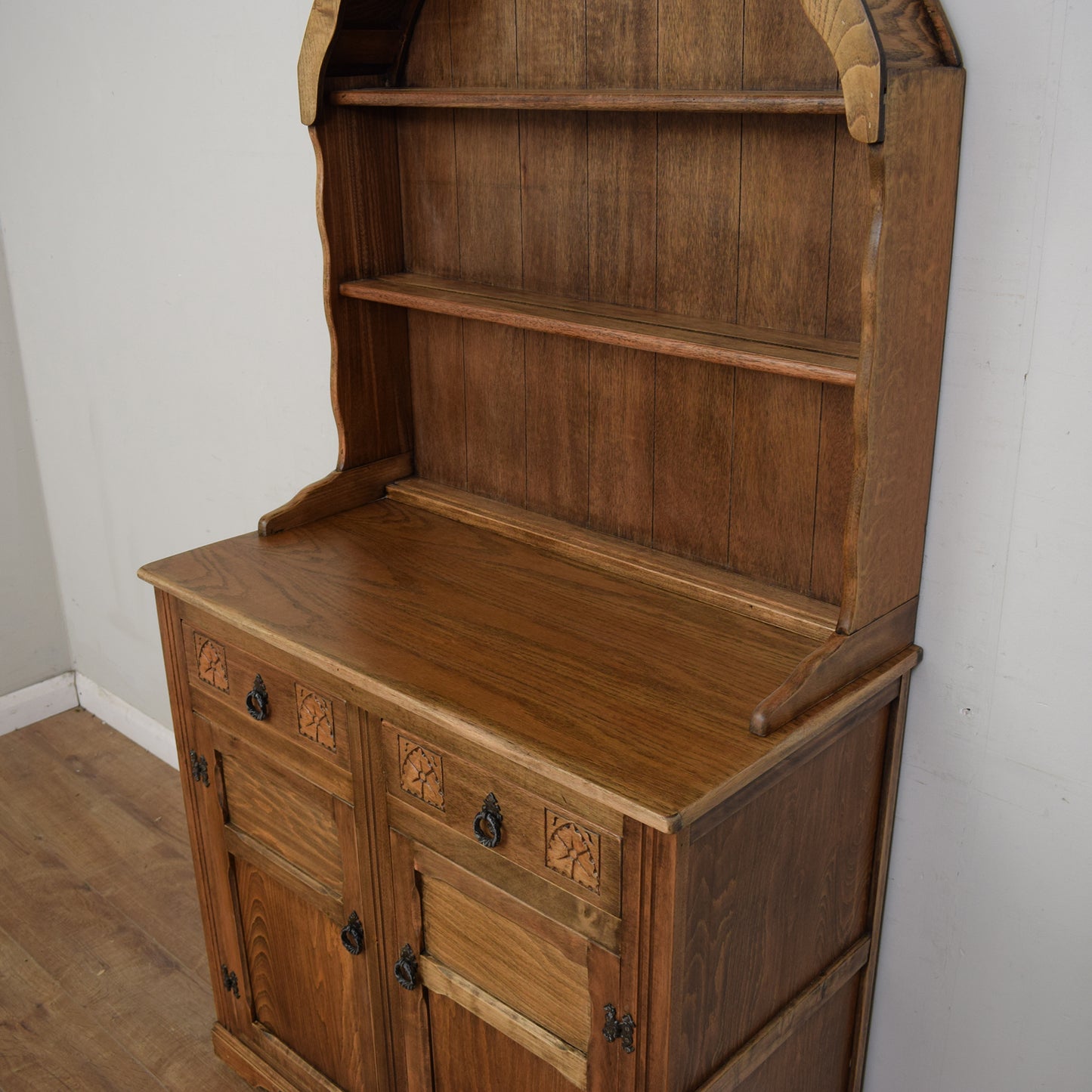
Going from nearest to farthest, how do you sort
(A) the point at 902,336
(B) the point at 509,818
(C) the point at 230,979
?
(A) the point at 902,336, (B) the point at 509,818, (C) the point at 230,979

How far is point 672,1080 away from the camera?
1.45 meters

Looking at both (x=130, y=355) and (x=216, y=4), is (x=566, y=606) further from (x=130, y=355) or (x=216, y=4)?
(x=130, y=355)

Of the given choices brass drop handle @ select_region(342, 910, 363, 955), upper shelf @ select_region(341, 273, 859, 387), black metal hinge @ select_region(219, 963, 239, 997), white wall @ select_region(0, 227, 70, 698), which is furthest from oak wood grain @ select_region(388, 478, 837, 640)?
white wall @ select_region(0, 227, 70, 698)

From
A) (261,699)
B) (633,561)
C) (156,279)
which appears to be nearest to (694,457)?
(633,561)

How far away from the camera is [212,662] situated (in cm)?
195

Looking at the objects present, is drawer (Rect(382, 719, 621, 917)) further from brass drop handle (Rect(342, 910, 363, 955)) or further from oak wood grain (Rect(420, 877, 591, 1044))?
brass drop handle (Rect(342, 910, 363, 955))

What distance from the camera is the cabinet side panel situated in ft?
4.69

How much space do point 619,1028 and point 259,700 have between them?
75 centimetres

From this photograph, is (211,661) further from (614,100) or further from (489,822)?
(614,100)

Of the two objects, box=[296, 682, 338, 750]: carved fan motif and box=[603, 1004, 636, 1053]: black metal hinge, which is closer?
box=[603, 1004, 636, 1053]: black metal hinge

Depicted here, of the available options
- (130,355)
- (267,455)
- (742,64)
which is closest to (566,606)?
(742,64)

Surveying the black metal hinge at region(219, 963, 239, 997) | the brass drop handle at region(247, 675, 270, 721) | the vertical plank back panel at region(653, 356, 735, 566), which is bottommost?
the black metal hinge at region(219, 963, 239, 997)

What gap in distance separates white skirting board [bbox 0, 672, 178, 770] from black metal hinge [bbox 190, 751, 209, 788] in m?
1.31

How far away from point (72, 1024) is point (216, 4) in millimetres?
2092
